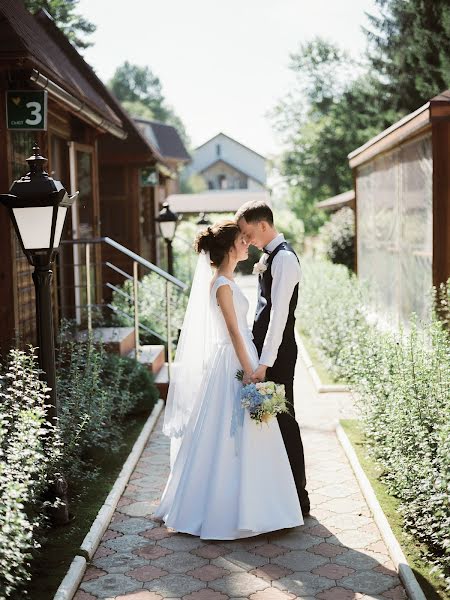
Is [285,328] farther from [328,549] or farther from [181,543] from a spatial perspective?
[181,543]

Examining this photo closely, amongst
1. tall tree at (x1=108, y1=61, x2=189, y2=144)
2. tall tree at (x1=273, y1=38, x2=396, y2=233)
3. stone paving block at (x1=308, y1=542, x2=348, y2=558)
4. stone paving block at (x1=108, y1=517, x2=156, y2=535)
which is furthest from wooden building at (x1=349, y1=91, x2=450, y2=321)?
tall tree at (x1=108, y1=61, x2=189, y2=144)

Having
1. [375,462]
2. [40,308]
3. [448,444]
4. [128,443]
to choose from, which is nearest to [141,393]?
[128,443]

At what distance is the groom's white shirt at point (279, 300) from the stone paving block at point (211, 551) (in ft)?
3.91

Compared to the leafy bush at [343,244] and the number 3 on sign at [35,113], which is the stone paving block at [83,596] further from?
the leafy bush at [343,244]

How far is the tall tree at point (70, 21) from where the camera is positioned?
696 inches

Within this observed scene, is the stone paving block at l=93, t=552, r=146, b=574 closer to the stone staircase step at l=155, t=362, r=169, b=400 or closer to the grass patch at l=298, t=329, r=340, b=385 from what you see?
the stone staircase step at l=155, t=362, r=169, b=400

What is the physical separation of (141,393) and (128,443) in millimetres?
866

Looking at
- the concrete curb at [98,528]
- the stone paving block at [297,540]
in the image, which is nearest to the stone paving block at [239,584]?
the stone paving block at [297,540]

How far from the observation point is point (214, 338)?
5.90 meters

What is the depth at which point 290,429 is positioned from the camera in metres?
5.87

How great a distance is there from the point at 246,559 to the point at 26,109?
4.56 meters

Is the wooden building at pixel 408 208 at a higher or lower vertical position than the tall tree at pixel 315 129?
lower

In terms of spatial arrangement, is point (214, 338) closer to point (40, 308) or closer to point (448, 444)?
point (40, 308)

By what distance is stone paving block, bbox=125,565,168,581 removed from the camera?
4934 millimetres
